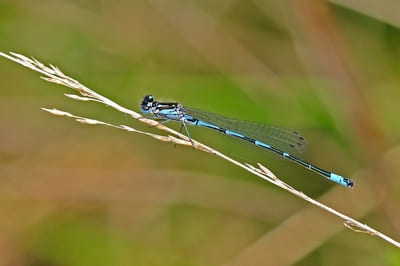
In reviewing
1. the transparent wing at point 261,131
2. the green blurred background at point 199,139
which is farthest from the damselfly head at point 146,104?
the green blurred background at point 199,139

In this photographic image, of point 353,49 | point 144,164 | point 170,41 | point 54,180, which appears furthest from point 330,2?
point 54,180

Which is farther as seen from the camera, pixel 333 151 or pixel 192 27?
pixel 192 27

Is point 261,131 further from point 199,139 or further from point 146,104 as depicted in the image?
point 146,104

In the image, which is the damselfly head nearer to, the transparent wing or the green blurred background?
the transparent wing

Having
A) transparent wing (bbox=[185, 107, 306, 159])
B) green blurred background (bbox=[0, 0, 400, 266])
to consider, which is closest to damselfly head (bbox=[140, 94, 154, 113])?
transparent wing (bbox=[185, 107, 306, 159])

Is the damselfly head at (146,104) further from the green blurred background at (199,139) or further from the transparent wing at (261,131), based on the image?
the green blurred background at (199,139)

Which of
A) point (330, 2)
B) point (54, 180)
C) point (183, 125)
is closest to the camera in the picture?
point (183, 125)

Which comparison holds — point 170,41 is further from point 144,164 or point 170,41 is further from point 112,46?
point 144,164
